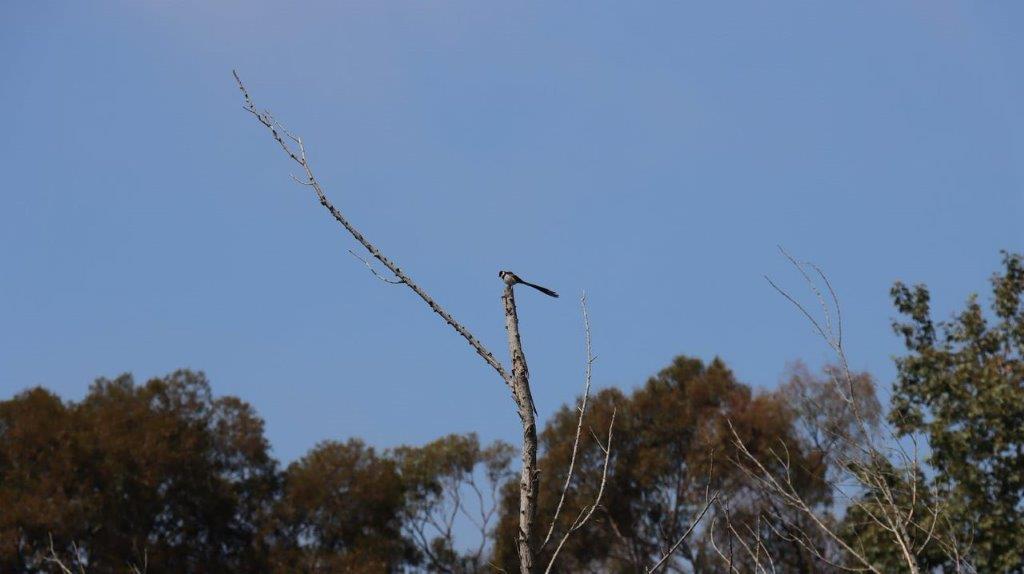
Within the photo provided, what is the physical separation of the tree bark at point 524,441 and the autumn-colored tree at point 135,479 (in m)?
22.3

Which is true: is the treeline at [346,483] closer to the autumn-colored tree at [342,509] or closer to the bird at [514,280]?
the autumn-colored tree at [342,509]

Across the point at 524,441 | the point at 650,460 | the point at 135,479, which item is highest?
the point at 650,460

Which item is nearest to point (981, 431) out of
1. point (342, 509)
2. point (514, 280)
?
point (514, 280)

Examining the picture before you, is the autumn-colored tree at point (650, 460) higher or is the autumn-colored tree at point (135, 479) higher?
the autumn-colored tree at point (650, 460)

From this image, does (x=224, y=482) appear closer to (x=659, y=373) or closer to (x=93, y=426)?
(x=93, y=426)

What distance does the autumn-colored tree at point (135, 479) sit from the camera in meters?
24.2

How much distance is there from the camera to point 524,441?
3.18 metres

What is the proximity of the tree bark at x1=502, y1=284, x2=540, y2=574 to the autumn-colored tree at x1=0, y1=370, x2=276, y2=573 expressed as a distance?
2227cm

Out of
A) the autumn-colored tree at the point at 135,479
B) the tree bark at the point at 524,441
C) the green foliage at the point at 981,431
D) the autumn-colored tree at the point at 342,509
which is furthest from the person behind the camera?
the autumn-colored tree at the point at 342,509

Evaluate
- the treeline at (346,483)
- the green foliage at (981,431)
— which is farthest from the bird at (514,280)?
the treeline at (346,483)

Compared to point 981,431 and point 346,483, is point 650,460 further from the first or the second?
point 981,431

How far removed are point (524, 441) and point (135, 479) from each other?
24.3 m

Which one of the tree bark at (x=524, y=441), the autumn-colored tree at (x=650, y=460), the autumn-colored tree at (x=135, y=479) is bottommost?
the tree bark at (x=524, y=441)

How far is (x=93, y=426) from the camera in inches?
1039
